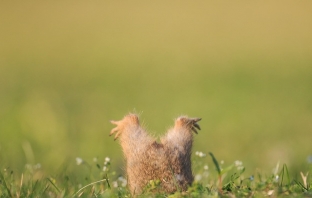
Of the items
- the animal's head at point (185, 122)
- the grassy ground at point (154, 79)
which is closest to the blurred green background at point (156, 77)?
the grassy ground at point (154, 79)

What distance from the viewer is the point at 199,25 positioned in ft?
95.9

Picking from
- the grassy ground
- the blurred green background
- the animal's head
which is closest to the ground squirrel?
the animal's head

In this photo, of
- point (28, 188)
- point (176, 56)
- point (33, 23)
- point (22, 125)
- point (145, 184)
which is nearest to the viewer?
point (145, 184)

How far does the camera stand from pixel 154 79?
17250 millimetres

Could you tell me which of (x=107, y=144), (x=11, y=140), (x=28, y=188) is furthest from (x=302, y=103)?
(x=28, y=188)

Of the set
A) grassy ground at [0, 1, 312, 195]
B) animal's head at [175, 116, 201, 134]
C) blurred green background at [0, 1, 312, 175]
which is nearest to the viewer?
animal's head at [175, 116, 201, 134]

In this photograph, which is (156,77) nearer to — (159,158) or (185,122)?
(185,122)

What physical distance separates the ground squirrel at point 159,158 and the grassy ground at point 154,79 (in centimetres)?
45

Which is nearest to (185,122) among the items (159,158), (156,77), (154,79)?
(159,158)

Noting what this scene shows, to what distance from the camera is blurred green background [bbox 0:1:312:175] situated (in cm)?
986

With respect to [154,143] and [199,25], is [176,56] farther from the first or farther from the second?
[154,143]

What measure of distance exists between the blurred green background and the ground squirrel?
0.85 m

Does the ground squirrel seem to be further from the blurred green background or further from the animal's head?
the blurred green background

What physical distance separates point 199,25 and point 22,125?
63.1ft
